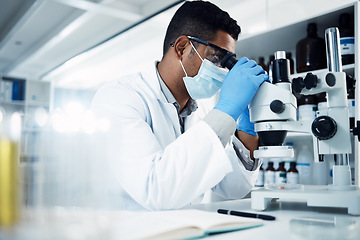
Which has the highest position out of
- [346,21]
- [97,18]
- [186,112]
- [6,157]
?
[97,18]

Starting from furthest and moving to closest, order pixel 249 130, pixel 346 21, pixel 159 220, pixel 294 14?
pixel 294 14 < pixel 346 21 < pixel 249 130 < pixel 159 220

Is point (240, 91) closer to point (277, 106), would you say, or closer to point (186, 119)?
point (277, 106)

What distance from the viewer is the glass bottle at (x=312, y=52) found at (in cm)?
180

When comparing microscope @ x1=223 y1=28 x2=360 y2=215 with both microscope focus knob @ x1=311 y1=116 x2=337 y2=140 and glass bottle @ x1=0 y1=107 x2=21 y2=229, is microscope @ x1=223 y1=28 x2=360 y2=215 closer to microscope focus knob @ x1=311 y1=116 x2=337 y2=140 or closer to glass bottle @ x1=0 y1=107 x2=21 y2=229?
microscope focus knob @ x1=311 y1=116 x2=337 y2=140

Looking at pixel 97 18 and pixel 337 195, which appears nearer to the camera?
pixel 337 195

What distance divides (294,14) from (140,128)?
88.7 inches

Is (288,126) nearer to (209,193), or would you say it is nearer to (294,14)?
(209,193)

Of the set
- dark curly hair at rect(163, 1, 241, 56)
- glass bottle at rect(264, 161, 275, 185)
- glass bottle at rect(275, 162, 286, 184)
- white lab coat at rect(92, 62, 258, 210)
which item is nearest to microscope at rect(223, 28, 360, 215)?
white lab coat at rect(92, 62, 258, 210)

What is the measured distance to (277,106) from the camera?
878 millimetres

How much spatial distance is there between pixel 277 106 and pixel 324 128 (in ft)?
0.50

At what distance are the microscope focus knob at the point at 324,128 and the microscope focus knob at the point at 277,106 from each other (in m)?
0.11

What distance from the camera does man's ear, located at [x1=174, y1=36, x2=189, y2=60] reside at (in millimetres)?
1295

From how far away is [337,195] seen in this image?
0.82 meters

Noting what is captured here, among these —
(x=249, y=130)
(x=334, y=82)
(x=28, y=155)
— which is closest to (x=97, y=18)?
(x=249, y=130)
